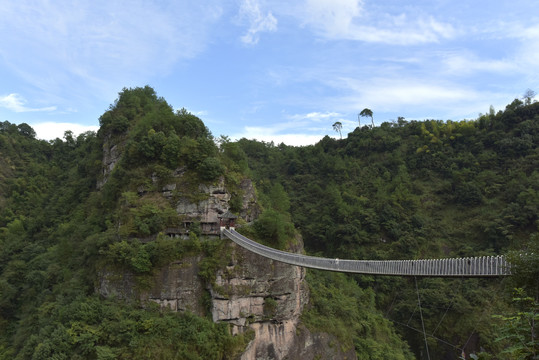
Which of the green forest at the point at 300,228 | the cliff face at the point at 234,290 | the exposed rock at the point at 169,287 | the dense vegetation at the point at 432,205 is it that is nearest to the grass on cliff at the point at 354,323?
the green forest at the point at 300,228

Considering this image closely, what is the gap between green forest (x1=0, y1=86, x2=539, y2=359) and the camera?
19.4 meters

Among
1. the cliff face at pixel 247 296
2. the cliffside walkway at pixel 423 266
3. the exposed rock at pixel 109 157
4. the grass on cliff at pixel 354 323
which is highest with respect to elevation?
the exposed rock at pixel 109 157

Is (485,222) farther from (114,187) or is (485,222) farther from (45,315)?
(45,315)

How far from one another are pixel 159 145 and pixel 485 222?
39.9 metres

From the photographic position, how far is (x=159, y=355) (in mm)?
18047

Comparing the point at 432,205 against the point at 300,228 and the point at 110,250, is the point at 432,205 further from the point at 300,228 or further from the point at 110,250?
the point at 110,250

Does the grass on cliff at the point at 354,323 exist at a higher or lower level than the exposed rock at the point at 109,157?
lower

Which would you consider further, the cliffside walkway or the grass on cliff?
the grass on cliff

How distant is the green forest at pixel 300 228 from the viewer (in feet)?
63.5

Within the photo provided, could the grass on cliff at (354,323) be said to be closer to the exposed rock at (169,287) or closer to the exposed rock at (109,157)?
the exposed rock at (169,287)

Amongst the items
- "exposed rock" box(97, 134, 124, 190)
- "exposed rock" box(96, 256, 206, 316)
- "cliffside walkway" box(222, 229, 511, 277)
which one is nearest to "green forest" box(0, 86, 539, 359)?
"exposed rock" box(97, 134, 124, 190)

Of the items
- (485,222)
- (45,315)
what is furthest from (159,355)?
(485,222)

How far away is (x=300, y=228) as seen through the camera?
167ft

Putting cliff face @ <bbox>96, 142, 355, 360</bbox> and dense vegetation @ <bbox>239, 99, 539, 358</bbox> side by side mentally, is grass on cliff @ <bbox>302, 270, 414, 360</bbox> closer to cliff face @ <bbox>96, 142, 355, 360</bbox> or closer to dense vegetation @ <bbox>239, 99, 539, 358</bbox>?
cliff face @ <bbox>96, 142, 355, 360</bbox>
